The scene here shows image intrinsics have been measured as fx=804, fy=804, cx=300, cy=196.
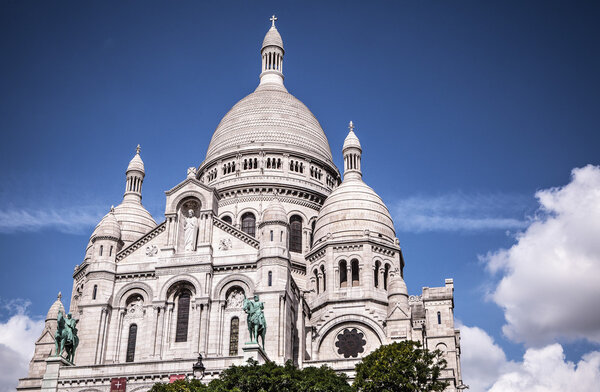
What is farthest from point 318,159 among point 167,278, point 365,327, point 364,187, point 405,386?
point 405,386

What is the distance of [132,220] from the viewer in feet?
241

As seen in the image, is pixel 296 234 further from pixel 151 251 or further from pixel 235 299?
pixel 235 299

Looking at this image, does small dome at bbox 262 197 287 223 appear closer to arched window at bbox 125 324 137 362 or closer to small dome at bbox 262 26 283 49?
arched window at bbox 125 324 137 362

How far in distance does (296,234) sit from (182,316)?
2000 centimetres

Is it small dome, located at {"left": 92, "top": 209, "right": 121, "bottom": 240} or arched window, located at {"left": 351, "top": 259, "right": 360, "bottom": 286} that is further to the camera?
arched window, located at {"left": 351, "top": 259, "right": 360, "bottom": 286}

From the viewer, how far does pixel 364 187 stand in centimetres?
7088

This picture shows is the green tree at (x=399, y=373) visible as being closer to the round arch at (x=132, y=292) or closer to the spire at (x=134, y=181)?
the round arch at (x=132, y=292)

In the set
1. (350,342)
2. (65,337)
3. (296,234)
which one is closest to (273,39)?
(296,234)

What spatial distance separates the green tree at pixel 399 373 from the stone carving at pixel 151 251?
20.2m

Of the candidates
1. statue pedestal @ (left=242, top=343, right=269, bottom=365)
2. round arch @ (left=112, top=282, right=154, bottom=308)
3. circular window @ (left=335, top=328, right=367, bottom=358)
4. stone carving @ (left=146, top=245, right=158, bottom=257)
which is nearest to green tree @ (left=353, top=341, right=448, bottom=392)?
statue pedestal @ (left=242, top=343, right=269, bottom=365)

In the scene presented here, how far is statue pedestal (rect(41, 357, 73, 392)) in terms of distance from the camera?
50.5 m

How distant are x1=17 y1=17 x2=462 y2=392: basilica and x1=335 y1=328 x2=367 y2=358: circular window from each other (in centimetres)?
8

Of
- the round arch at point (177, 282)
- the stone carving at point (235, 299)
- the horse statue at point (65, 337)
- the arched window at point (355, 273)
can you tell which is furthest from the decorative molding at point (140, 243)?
the arched window at point (355, 273)

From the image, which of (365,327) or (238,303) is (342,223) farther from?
(238,303)
